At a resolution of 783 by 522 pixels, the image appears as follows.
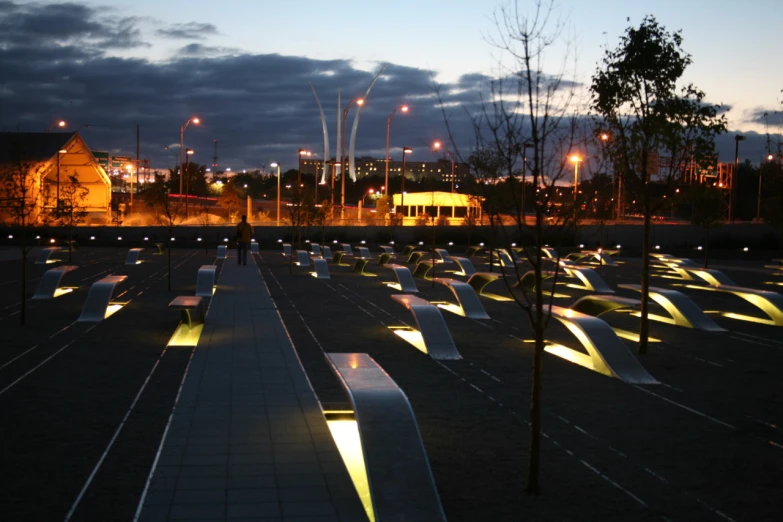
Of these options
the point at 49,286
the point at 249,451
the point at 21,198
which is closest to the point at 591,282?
the point at 49,286

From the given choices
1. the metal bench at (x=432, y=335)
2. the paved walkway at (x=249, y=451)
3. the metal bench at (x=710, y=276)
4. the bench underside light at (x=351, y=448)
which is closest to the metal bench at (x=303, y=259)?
the metal bench at (x=710, y=276)

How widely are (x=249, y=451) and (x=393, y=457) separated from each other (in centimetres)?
172

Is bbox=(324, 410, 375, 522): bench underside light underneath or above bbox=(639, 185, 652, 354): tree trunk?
underneath

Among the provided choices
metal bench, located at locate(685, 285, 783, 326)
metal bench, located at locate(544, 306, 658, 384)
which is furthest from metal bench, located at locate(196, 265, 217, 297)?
metal bench, located at locate(685, 285, 783, 326)

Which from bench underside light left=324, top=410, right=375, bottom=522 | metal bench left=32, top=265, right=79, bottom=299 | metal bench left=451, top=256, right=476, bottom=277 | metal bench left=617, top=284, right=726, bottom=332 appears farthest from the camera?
metal bench left=451, top=256, right=476, bottom=277

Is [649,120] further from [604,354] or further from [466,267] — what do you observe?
[466,267]

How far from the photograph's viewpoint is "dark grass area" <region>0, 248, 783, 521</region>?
593 cm

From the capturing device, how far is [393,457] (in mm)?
5727

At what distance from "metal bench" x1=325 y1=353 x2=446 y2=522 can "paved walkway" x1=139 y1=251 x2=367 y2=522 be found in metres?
0.29

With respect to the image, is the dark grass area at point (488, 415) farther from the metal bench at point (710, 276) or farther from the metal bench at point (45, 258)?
the metal bench at point (45, 258)

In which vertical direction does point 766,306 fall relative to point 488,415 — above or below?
above

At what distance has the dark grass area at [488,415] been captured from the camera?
593cm

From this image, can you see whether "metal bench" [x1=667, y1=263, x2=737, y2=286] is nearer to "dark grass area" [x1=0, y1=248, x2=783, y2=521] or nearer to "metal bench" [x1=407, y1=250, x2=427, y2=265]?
"dark grass area" [x1=0, y1=248, x2=783, y2=521]

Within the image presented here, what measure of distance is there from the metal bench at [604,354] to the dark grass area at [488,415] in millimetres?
253
